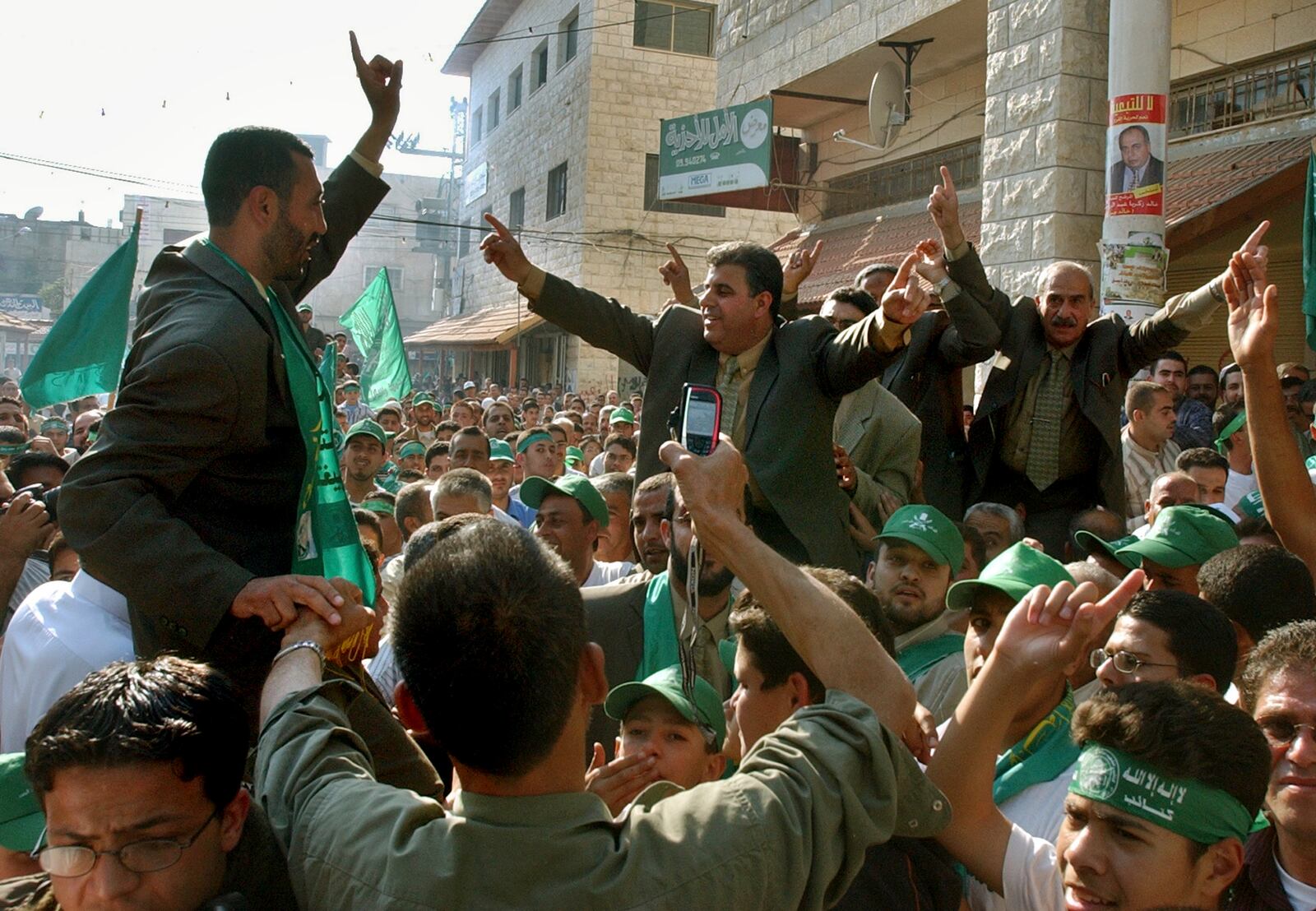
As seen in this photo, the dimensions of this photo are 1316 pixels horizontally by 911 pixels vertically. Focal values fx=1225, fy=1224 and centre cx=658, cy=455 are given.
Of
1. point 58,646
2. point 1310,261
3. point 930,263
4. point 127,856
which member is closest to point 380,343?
point 1310,261

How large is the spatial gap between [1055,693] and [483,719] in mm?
1564

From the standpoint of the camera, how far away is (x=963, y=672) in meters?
3.33

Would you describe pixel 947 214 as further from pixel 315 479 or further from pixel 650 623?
Answer: pixel 315 479

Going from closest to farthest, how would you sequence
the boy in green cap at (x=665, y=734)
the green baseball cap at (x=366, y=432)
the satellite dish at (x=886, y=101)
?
the boy in green cap at (x=665, y=734) → the green baseball cap at (x=366, y=432) → the satellite dish at (x=886, y=101)

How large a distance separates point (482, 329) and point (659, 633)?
2724 centimetres

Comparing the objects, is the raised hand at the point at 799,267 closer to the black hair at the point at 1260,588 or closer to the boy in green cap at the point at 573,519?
the boy in green cap at the point at 573,519

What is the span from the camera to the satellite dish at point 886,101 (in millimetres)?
13984

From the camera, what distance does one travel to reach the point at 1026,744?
261cm

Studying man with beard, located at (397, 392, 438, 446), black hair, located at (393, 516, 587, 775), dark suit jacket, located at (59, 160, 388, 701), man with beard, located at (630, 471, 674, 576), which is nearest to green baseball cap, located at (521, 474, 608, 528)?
man with beard, located at (630, 471, 674, 576)

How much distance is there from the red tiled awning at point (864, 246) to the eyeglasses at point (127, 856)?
11977 millimetres

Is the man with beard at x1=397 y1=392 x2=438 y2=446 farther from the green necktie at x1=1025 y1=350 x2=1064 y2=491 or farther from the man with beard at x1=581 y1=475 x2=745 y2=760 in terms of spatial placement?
the man with beard at x1=581 y1=475 x2=745 y2=760

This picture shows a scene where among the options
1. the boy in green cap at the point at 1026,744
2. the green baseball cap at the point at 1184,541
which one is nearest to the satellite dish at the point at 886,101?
the green baseball cap at the point at 1184,541

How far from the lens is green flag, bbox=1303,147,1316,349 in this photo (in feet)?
19.8

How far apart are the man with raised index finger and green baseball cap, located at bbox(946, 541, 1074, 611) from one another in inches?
34.5
